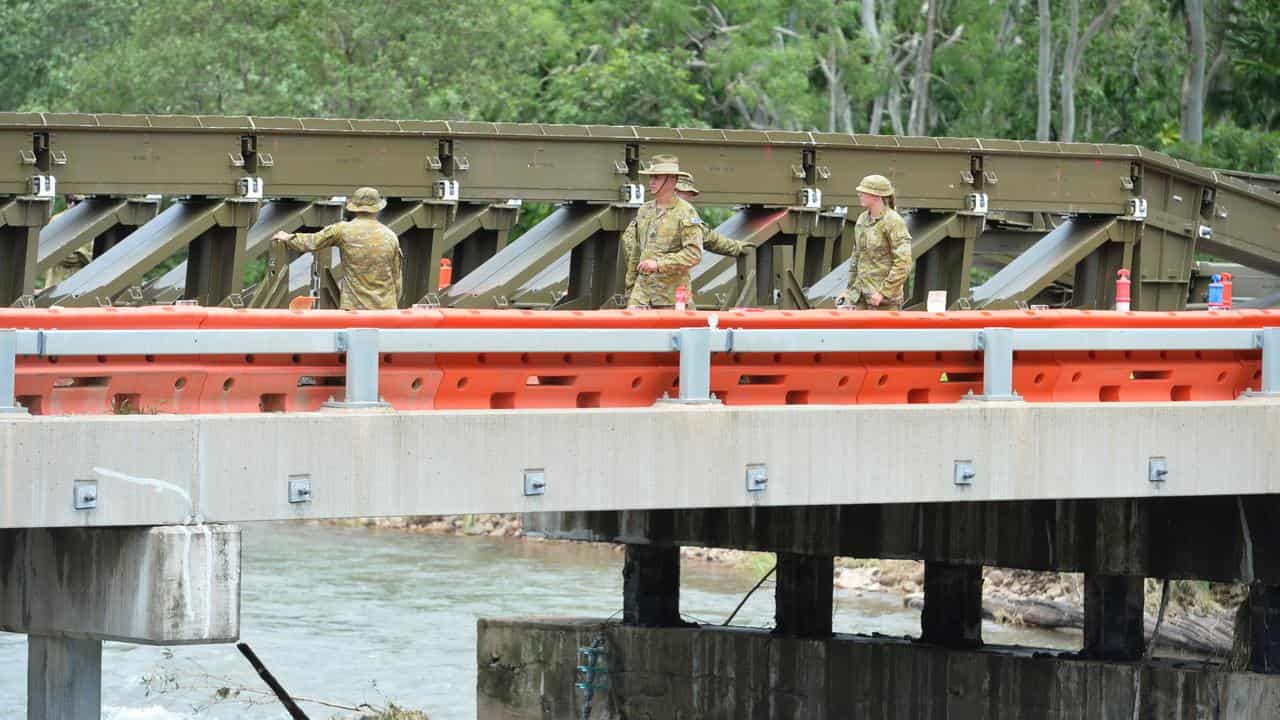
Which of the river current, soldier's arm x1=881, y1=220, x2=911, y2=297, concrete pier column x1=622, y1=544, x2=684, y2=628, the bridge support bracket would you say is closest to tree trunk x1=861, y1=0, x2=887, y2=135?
the river current

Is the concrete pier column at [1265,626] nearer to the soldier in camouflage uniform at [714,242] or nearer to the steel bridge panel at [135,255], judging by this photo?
the soldier in camouflage uniform at [714,242]

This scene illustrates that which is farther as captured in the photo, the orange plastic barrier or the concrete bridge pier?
the orange plastic barrier

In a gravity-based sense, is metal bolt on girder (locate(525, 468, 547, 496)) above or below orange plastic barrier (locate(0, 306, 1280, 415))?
below

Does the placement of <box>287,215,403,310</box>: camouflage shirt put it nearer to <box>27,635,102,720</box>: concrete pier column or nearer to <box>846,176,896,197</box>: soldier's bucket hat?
<box>846,176,896,197</box>: soldier's bucket hat

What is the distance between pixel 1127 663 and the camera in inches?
674

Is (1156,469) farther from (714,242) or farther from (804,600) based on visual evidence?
(804,600)

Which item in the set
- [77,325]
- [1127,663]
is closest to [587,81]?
[1127,663]

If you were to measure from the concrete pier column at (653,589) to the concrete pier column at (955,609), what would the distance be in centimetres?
347

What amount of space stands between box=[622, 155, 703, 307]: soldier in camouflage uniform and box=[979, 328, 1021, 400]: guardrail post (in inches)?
116

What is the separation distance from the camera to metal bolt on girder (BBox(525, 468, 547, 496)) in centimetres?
1089

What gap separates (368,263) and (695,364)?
360cm

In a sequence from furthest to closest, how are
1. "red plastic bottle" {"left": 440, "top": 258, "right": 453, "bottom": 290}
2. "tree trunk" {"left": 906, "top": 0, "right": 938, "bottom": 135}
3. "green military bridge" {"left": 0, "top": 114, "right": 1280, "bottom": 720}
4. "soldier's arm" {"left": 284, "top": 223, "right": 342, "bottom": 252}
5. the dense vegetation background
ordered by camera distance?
"tree trunk" {"left": 906, "top": 0, "right": 938, "bottom": 135} → the dense vegetation background → "red plastic bottle" {"left": 440, "top": 258, "right": 453, "bottom": 290} → "soldier's arm" {"left": 284, "top": 223, "right": 342, "bottom": 252} → "green military bridge" {"left": 0, "top": 114, "right": 1280, "bottom": 720}

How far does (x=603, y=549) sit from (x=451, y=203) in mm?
20843

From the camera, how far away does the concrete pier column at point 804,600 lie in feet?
66.1
